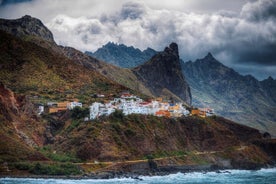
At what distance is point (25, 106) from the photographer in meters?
163

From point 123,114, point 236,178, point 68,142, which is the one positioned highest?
point 123,114

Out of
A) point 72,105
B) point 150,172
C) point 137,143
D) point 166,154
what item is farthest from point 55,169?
Answer: point 166,154

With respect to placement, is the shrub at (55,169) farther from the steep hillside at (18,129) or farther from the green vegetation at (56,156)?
the green vegetation at (56,156)

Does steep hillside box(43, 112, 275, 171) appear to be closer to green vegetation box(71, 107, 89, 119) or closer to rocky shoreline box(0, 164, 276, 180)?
rocky shoreline box(0, 164, 276, 180)

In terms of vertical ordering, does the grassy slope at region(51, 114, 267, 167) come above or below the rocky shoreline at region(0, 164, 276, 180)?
above

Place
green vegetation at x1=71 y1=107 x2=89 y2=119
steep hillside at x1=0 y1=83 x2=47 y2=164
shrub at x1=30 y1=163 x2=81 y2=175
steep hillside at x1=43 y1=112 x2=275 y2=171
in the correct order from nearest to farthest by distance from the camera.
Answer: shrub at x1=30 y1=163 x2=81 y2=175 → steep hillside at x1=0 y1=83 x2=47 y2=164 → steep hillside at x1=43 y1=112 x2=275 y2=171 → green vegetation at x1=71 y1=107 x2=89 y2=119

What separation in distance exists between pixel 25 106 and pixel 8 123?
55.8ft

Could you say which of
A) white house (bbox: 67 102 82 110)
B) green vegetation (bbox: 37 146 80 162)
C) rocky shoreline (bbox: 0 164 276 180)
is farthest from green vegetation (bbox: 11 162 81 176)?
white house (bbox: 67 102 82 110)

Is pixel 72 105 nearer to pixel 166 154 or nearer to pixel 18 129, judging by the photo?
pixel 18 129

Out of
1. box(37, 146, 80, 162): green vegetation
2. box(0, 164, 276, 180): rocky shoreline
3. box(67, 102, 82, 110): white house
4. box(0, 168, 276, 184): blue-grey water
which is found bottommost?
box(0, 168, 276, 184): blue-grey water

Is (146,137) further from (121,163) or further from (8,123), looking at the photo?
(8,123)

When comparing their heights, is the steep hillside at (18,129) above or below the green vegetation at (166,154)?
above

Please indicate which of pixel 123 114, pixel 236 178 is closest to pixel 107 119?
pixel 123 114

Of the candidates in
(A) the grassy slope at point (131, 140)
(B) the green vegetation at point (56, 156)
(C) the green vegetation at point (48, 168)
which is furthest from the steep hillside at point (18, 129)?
(A) the grassy slope at point (131, 140)
